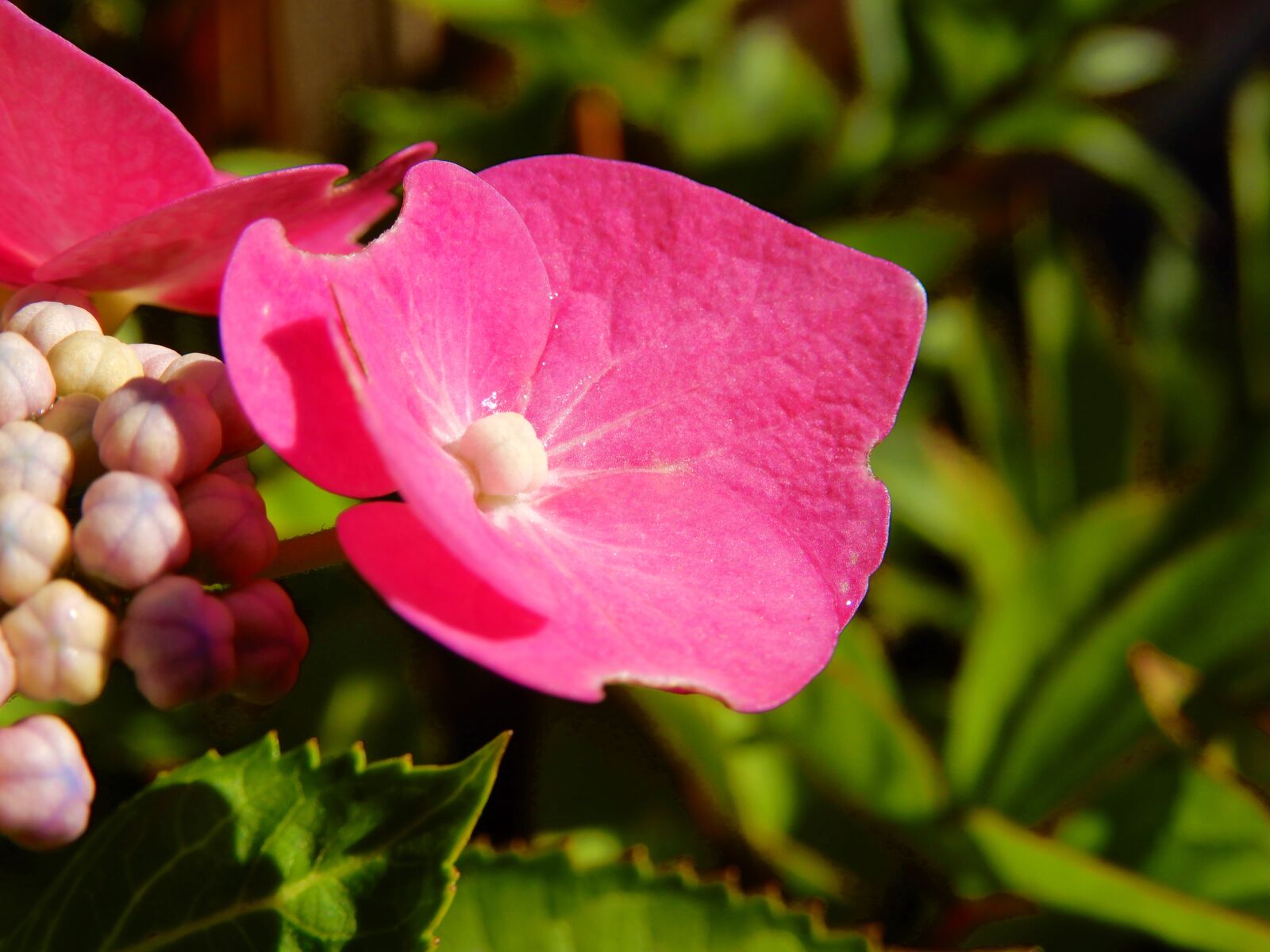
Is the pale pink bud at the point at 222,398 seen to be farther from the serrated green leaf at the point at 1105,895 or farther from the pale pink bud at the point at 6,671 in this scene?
the serrated green leaf at the point at 1105,895

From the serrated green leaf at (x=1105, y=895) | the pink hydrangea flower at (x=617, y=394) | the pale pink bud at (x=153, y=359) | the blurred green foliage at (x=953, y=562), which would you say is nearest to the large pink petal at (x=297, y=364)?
the pink hydrangea flower at (x=617, y=394)

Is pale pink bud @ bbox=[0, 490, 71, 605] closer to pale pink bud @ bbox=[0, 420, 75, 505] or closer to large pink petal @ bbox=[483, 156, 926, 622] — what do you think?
pale pink bud @ bbox=[0, 420, 75, 505]

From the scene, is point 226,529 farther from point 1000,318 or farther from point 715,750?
point 1000,318

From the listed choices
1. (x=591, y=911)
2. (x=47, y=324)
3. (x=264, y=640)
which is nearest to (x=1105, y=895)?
(x=591, y=911)

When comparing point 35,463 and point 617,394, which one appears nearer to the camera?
point 35,463

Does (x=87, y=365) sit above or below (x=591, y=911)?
above

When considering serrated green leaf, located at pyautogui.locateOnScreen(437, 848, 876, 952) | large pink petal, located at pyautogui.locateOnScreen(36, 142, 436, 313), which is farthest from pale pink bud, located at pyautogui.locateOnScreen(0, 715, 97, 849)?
serrated green leaf, located at pyautogui.locateOnScreen(437, 848, 876, 952)

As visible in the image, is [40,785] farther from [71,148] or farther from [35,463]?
[71,148]
